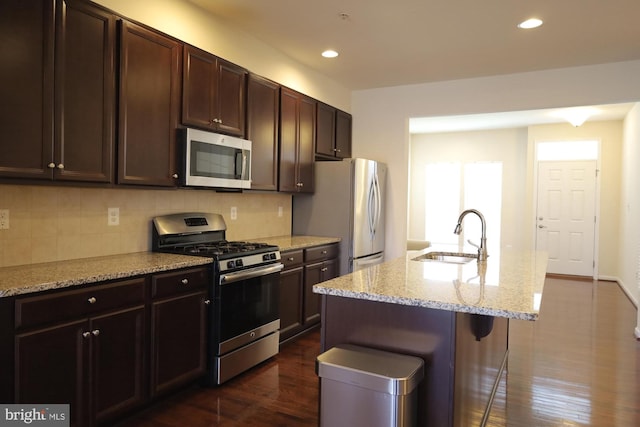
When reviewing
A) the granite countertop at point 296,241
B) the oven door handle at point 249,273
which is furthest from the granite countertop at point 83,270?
the granite countertop at point 296,241

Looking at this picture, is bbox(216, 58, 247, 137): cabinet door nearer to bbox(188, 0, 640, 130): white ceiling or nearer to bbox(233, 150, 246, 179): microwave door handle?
bbox(233, 150, 246, 179): microwave door handle

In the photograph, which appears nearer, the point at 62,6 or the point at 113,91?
the point at 62,6

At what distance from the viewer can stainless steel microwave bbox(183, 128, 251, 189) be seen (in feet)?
9.71

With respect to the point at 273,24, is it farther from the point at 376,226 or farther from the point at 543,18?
the point at 376,226

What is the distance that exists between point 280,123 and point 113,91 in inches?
69.5

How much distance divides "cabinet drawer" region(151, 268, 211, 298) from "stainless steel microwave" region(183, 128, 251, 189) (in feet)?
2.13

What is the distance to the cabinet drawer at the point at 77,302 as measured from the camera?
6.01ft

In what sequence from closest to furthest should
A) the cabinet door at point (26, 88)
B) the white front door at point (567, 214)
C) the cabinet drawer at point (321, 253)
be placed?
the cabinet door at point (26, 88) < the cabinet drawer at point (321, 253) < the white front door at point (567, 214)

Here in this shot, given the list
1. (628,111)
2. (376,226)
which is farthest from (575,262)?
(376,226)

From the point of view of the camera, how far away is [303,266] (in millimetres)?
3893

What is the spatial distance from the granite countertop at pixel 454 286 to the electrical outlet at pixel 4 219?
1.68 metres

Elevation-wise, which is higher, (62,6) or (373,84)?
(373,84)

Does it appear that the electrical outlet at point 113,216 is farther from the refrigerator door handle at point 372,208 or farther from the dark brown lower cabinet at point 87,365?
the refrigerator door handle at point 372,208

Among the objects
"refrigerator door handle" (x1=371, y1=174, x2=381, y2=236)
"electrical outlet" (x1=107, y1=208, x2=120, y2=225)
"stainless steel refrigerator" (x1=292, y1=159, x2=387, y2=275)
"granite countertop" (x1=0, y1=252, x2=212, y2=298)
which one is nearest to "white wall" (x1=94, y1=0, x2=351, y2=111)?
"stainless steel refrigerator" (x1=292, y1=159, x2=387, y2=275)
